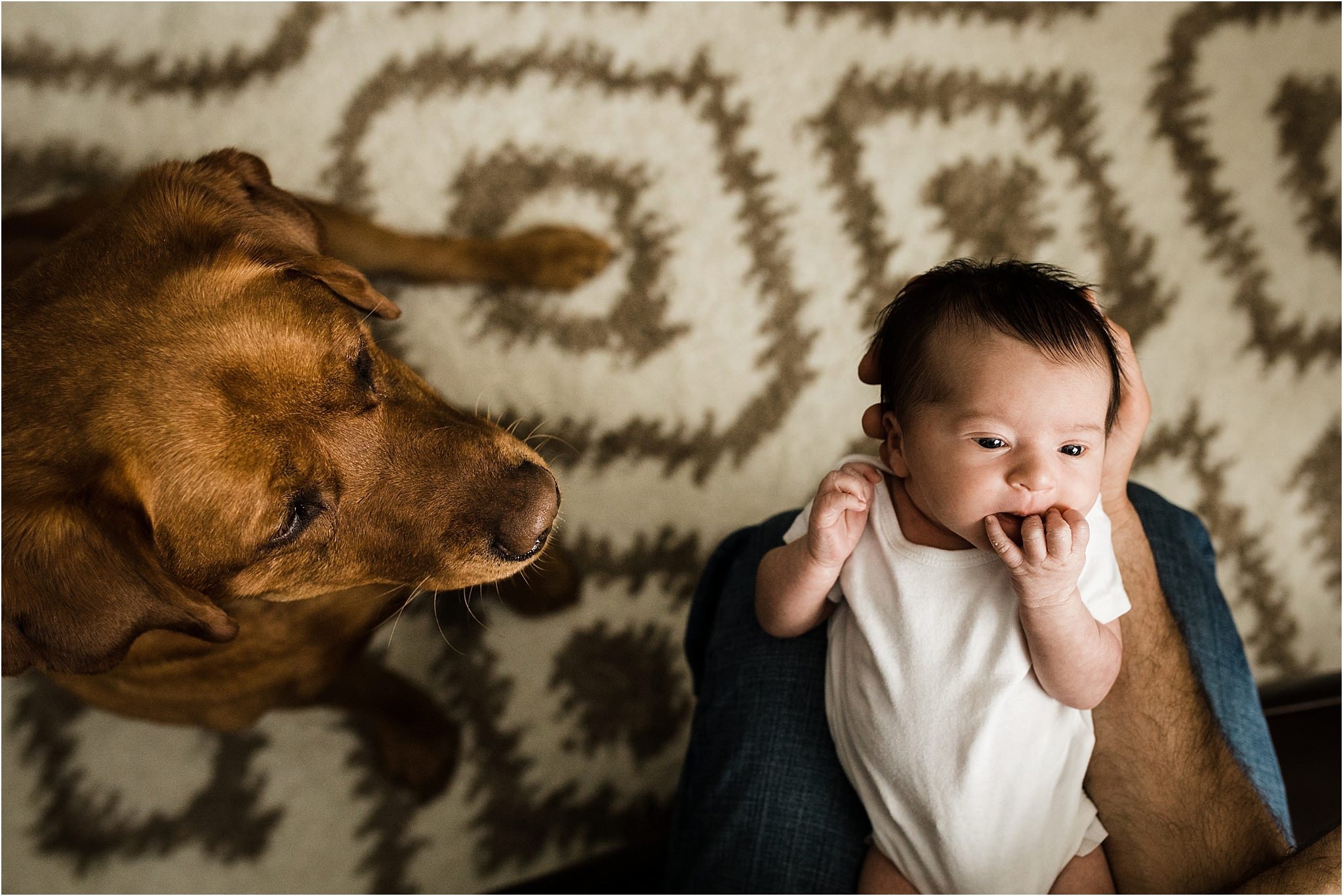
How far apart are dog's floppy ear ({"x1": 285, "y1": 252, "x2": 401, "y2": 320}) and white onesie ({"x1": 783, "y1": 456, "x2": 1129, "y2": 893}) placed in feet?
2.62

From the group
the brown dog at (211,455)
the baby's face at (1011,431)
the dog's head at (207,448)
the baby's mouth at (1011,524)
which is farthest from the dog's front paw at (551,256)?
the baby's mouth at (1011,524)

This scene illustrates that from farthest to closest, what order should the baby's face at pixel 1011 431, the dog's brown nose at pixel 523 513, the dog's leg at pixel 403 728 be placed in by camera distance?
the dog's leg at pixel 403 728 → the dog's brown nose at pixel 523 513 → the baby's face at pixel 1011 431

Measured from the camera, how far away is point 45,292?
104 cm

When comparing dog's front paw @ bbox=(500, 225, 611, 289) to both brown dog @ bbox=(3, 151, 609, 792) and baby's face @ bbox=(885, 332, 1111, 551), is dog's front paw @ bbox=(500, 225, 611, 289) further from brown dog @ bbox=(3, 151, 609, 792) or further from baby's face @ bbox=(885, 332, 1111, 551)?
baby's face @ bbox=(885, 332, 1111, 551)

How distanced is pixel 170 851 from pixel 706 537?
126cm

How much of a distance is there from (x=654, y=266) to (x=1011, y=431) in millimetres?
1099

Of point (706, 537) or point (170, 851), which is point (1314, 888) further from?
point (170, 851)

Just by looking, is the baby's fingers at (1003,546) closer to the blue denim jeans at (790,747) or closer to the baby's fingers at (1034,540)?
the baby's fingers at (1034,540)

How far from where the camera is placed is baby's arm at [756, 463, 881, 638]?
1183 mm

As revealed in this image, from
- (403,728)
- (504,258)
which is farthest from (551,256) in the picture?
(403,728)

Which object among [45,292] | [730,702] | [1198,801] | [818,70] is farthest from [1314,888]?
[818,70]

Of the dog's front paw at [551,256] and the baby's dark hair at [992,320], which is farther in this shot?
the dog's front paw at [551,256]

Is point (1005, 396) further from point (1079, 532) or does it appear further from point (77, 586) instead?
point (77, 586)

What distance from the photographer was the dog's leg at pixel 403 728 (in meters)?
1.69
